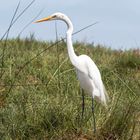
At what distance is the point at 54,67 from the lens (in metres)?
9.91

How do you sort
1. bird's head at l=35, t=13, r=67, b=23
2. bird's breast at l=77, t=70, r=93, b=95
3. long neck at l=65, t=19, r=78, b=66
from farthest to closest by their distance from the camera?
bird's breast at l=77, t=70, r=93, b=95 → bird's head at l=35, t=13, r=67, b=23 → long neck at l=65, t=19, r=78, b=66

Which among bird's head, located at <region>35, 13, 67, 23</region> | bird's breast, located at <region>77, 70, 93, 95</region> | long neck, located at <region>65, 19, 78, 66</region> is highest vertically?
bird's head, located at <region>35, 13, 67, 23</region>

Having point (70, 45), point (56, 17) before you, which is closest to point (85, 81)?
point (70, 45)

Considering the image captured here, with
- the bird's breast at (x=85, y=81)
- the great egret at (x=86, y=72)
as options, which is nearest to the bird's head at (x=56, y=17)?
the great egret at (x=86, y=72)

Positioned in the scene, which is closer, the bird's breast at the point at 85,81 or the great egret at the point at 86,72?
the great egret at the point at 86,72

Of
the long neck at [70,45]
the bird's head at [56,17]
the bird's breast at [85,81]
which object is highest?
the bird's head at [56,17]

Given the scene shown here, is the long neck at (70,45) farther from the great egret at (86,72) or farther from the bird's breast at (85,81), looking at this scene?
the bird's breast at (85,81)

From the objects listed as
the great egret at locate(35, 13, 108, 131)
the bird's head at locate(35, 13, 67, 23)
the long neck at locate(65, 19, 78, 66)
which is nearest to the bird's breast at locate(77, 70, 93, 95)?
the great egret at locate(35, 13, 108, 131)

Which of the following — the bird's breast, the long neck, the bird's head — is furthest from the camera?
the bird's breast

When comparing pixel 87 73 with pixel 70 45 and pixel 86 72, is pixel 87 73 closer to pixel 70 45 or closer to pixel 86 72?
pixel 86 72

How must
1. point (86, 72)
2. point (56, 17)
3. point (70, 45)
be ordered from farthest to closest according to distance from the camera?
point (86, 72) < point (56, 17) < point (70, 45)

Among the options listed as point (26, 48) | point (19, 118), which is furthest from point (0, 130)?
point (26, 48)

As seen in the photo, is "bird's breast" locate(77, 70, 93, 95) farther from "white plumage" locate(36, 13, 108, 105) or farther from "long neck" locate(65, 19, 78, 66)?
"long neck" locate(65, 19, 78, 66)

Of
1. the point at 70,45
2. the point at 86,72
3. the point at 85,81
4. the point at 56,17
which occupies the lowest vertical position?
→ the point at 85,81
